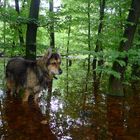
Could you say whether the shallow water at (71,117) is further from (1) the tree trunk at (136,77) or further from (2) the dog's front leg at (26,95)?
(1) the tree trunk at (136,77)

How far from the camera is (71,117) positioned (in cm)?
874

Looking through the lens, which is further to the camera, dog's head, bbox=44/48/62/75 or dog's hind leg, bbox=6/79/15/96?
dog's hind leg, bbox=6/79/15/96

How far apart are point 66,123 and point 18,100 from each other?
8.83ft

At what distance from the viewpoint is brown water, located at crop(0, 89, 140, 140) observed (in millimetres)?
7277

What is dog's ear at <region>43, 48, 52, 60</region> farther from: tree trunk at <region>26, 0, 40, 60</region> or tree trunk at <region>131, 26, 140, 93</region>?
tree trunk at <region>131, 26, 140, 93</region>

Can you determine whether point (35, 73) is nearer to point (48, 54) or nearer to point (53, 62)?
point (53, 62)

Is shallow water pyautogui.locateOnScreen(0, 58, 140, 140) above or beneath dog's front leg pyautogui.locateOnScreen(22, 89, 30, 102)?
beneath

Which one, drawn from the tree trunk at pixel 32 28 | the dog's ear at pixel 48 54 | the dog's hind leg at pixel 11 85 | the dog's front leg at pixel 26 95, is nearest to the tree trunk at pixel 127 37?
the dog's ear at pixel 48 54

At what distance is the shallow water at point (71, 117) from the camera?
7.32 metres

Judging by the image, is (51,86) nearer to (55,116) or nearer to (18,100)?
(18,100)

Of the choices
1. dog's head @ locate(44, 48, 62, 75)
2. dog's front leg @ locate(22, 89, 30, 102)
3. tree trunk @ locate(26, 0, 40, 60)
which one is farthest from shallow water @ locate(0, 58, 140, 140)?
tree trunk @ locate(26, 0, 40, 60)

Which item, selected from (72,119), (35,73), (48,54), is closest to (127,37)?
(48,54)

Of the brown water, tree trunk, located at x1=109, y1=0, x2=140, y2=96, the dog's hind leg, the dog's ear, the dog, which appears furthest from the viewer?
tree trunk, located at x1=109, y1=0, x2=140, y2=96

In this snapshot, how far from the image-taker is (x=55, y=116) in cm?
880
